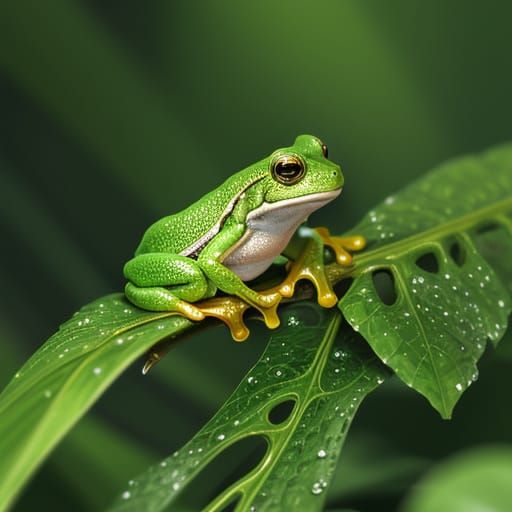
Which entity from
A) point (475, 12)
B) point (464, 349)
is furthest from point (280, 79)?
point (464, 349)

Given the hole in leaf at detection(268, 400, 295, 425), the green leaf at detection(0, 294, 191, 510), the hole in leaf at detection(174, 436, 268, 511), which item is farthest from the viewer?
the hole in leaf at detection(174, 436, 268, 511)

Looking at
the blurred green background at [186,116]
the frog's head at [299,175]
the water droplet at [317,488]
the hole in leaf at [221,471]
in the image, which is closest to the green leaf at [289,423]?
the water droplet at [317,488]

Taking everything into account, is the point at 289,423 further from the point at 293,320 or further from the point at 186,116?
the point at 186,116

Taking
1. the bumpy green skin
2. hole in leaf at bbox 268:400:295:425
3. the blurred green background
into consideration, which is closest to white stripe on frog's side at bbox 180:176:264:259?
the bumpy green skin

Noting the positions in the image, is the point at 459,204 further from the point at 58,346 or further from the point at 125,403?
the point at 125,403

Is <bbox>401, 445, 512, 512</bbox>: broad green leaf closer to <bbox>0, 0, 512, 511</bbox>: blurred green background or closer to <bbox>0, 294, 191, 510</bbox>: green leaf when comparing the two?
<bbox>0, 294, 191, 510</bbox>: green leaf

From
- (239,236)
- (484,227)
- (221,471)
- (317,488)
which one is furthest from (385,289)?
(317,488)

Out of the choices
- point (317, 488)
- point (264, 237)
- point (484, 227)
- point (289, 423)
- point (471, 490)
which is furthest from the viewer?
point (484, 227)
